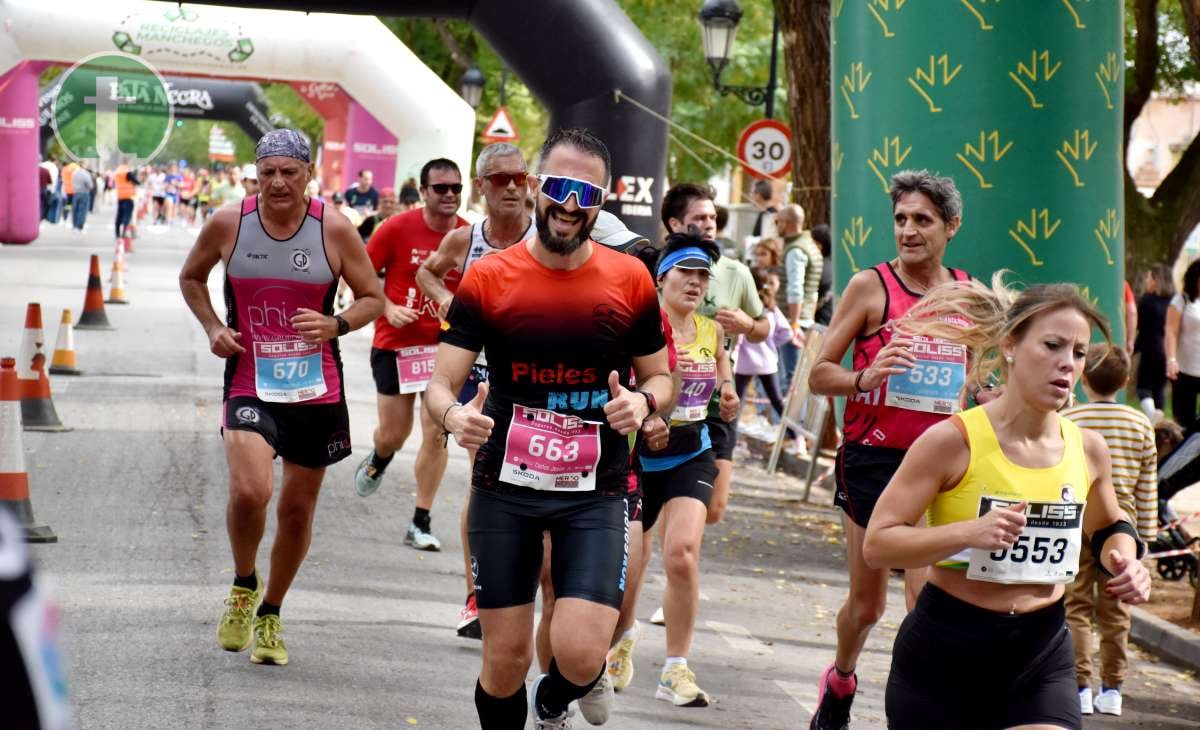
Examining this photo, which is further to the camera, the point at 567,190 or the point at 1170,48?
the point at 1170,48

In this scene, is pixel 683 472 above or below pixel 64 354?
above

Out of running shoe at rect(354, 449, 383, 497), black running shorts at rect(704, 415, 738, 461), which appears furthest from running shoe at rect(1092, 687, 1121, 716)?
running shoe at rect(354, 449, 383, 497)

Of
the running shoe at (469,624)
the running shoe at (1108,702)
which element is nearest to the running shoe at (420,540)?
the running shoe at (469,624)

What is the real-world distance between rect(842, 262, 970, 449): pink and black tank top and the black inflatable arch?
950 centimetres

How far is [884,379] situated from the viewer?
604 centimetres

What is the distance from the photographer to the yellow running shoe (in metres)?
6.89

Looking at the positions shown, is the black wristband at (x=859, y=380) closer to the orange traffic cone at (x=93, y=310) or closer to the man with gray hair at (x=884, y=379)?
the man with gray hair at (x=884, y=379)

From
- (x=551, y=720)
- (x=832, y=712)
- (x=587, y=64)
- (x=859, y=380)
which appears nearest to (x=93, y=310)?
(x=587, y=64)

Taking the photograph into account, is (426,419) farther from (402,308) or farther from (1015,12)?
(1015,12)

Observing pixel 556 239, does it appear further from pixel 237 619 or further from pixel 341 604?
pixel 341 604

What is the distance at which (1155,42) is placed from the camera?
22.7 meters

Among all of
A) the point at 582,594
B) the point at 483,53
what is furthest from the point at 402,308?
the point at 483,53

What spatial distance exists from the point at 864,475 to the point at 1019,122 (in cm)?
389

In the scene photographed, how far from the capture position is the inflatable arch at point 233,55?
2723 cm
